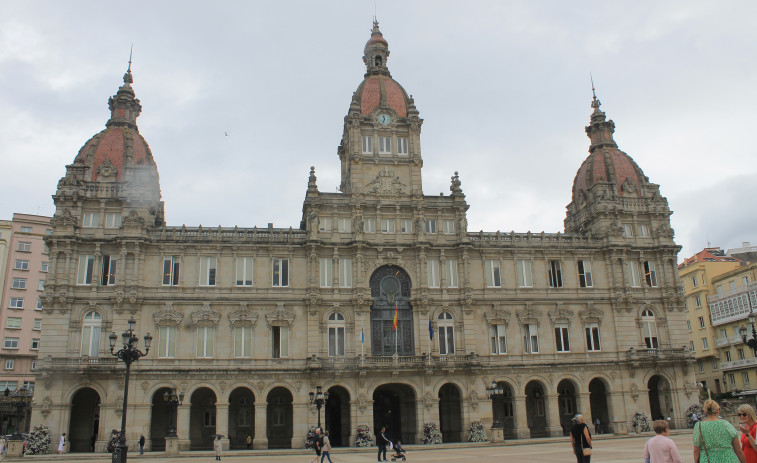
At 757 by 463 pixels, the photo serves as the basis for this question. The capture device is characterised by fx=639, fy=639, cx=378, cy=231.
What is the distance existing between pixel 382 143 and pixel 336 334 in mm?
18266

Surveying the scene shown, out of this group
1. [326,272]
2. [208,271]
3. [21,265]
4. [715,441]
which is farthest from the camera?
[21,265]

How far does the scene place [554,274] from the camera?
58.8m

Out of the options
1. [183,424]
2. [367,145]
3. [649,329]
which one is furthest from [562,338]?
[183,424]

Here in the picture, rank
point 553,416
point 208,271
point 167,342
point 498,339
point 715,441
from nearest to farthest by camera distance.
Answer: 1. point 715,441
2. point 167,342
3. point 208,271
4. point 553,416
5. point 498,339

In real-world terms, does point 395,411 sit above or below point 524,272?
below

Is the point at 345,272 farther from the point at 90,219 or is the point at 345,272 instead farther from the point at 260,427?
the point at 90,219

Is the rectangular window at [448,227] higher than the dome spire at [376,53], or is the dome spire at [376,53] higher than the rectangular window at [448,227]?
the dome spire at [376,53]

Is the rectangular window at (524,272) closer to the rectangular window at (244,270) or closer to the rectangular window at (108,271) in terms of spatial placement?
the rectangular window at (244,270)

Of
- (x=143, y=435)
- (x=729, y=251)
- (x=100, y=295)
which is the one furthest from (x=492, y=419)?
(x=729, y=251)

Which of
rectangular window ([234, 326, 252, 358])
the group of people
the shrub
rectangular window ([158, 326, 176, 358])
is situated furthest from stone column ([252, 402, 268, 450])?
the group of people

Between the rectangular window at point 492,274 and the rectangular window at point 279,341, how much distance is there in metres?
18.4

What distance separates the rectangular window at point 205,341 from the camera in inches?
2026

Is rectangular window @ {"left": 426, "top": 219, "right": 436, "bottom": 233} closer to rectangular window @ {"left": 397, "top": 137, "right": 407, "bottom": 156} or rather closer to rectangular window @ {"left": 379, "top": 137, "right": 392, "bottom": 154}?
rectangular window @ {"left": 397, "top": 137, "right": 407, "bottom": 156}

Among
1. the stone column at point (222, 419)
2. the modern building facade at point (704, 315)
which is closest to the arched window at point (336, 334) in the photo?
the stone column at point (222, 419)
